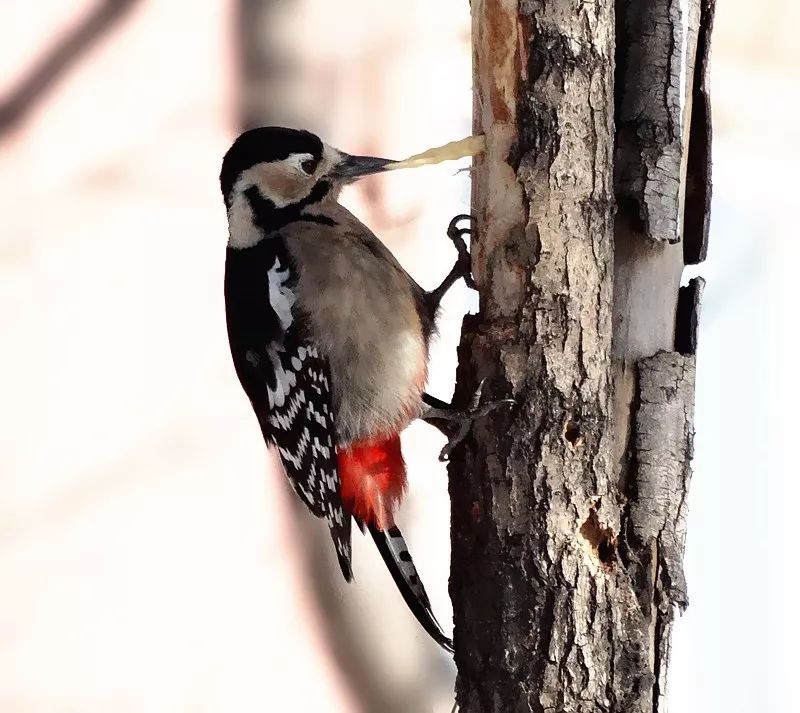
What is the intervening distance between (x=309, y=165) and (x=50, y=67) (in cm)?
65

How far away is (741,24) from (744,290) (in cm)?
66

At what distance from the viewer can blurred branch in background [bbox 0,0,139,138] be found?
1.60m

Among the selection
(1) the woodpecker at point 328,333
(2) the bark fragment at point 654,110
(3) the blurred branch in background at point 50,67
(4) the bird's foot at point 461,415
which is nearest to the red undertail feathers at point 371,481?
(1) the woodpecker at point 328,333

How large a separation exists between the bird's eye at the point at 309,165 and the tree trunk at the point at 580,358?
1.07 ft

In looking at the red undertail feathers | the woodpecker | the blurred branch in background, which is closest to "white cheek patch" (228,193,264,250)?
the woodpecker

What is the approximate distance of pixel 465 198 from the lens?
77.4 inches

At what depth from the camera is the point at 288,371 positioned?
133cm

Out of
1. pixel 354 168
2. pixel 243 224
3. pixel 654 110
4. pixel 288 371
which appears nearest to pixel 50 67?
pixel 243 224

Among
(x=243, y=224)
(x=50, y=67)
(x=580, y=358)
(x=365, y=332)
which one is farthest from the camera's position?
(x=50, y=67)

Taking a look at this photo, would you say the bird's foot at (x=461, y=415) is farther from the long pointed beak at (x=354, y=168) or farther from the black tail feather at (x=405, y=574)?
the long pointed beak at (x=354, y=168)

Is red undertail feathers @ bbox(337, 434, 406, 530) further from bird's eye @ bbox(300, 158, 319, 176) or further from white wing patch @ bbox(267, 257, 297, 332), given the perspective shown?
bird's eye @ bbox(300, 158, 319, 176)

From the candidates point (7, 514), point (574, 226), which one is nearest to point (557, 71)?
point (574, 226)

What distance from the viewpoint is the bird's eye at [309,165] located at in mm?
1338

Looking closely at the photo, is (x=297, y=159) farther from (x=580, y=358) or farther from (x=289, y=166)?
(x=580, y=358)
